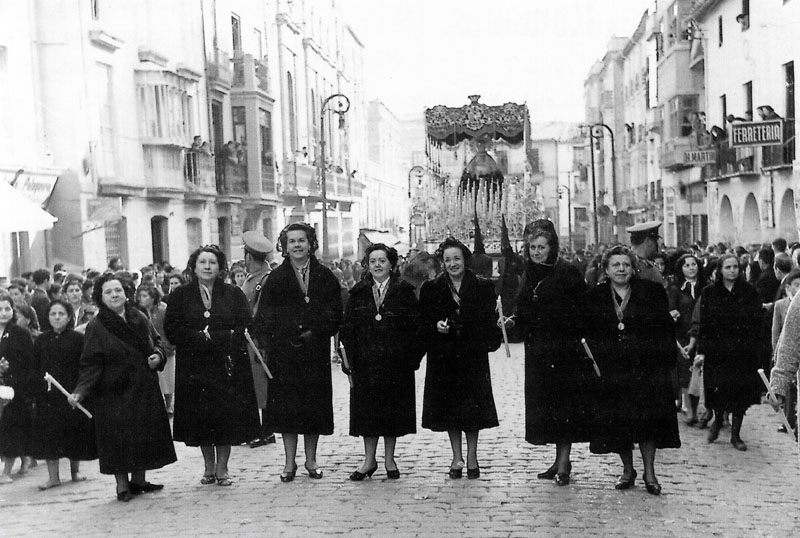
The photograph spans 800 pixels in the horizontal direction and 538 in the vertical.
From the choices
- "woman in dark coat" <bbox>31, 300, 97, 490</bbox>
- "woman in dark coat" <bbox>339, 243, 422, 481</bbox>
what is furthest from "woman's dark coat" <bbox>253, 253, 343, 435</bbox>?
"woman in dark coat" <bbox>31, 300, 97, 490</bbox>

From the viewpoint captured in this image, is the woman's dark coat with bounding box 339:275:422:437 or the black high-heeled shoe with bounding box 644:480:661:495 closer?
the black high-heeled shoe with bounding box 644:480:661:495

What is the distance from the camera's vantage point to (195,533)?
21.1 ft

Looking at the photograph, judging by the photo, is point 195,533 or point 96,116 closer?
point 195,533

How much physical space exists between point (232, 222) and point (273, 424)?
22.7m

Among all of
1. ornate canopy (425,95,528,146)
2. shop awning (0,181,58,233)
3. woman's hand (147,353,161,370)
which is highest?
ornate canopy (425,95,528,146)

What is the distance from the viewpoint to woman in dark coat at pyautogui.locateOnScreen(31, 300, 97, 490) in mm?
8188

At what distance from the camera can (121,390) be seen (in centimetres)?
741

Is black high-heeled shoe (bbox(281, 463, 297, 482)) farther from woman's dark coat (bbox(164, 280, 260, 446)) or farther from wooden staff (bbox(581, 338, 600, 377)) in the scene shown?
wooden staff (bbox(581, 338, 600, 377))

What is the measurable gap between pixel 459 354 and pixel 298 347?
47.8 inches

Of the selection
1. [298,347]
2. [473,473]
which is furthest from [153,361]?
[473,473]

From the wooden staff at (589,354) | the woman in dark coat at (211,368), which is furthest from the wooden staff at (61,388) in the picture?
the wooden staff at (589,354)

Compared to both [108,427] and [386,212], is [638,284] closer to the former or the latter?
[108,427]

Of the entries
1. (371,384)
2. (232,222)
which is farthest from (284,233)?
(232,222)

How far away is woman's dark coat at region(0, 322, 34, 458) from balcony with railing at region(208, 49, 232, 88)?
2055 cm
